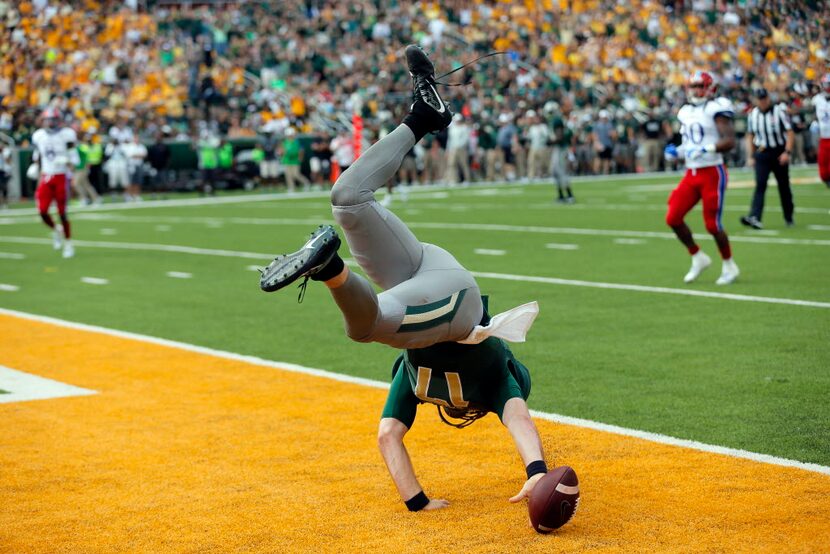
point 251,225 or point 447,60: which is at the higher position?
point 447,60

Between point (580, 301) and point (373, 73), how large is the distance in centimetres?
2903

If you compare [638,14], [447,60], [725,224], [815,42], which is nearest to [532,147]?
[447,60]

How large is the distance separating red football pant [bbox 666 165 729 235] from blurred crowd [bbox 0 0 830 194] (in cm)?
1567

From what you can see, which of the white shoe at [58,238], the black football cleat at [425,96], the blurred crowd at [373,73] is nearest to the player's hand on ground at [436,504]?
the black football cleat at [425,96]

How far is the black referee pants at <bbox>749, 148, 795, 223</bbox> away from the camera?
683 inches

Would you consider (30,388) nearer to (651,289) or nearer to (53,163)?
(651,289)

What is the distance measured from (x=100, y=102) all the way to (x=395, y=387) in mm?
31141

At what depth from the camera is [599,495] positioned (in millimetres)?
5156

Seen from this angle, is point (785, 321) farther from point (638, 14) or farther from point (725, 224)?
point (638, 14)

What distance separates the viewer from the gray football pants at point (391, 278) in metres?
4.57

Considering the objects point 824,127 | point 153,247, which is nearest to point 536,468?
point 824,127

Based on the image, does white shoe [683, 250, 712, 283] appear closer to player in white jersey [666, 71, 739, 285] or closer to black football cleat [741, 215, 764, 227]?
player in white jersey [666, 71, 739, 285]

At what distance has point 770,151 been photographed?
1755 centimetres

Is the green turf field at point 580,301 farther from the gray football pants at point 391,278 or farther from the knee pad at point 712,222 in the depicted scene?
the gray football pants at point 391,278
